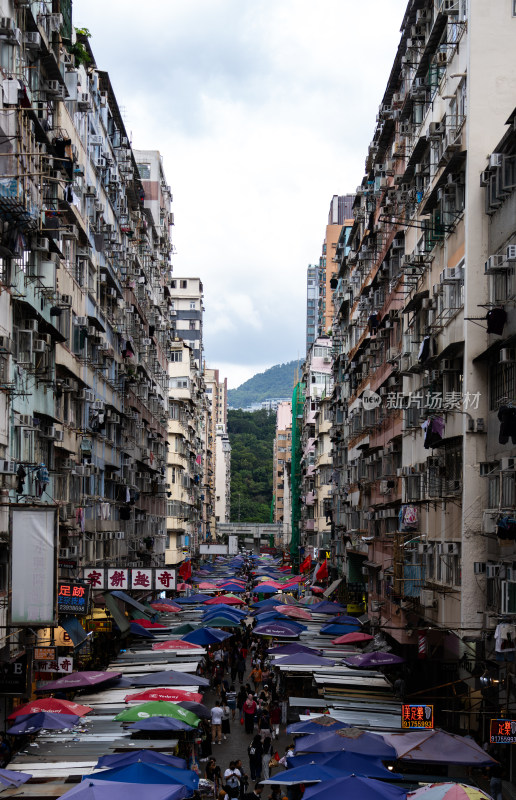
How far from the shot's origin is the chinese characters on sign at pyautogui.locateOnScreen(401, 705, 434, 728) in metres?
20.5

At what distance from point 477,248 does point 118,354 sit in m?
24.2

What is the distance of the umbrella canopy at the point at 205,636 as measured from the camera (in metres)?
37.2

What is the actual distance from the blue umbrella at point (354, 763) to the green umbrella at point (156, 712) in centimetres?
475

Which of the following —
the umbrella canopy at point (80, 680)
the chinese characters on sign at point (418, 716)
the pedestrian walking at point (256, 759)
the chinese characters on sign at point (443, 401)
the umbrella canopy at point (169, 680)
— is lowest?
the pedestrian walking at point (256, 759)

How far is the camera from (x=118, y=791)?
15.6 meters

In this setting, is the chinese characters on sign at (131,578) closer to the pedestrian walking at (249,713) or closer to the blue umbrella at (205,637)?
the blue umbrella at (205,637)

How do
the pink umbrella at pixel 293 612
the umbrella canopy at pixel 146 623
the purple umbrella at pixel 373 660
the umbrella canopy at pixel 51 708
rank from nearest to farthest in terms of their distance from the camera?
the umbrella canopy at pixel 51 708 → the purple umbrella at pixel 373 660 → the umbrella canopy at pixel 146 623 → the pink umbrella at pixel 293 612

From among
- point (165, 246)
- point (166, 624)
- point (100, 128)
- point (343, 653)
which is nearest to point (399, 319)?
point (343, 653)

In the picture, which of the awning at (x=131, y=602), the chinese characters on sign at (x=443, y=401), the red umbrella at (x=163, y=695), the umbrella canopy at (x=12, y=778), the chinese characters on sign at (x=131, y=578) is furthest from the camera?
the awning at (x=131, y=602)

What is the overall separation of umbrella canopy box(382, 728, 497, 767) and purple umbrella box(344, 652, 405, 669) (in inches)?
441

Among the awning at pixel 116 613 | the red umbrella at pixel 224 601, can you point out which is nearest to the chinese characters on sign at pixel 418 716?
the awning at pixel 116 613

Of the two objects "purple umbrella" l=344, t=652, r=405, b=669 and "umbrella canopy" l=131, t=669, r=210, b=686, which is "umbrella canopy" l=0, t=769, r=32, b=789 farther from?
"purple umbrella" l=344, t=652, r=405, b=669

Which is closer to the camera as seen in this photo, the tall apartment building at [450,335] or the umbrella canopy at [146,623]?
the tall apartment building at [450,335]

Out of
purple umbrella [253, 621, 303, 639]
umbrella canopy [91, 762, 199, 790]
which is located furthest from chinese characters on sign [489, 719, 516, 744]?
purple umbrella [253, 621, 303, 639]
